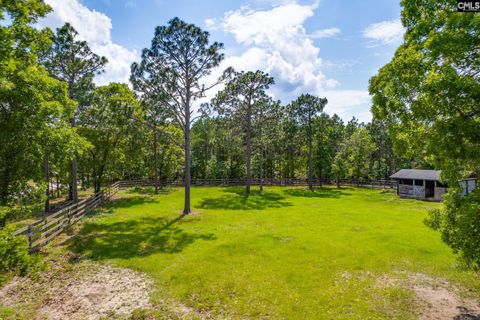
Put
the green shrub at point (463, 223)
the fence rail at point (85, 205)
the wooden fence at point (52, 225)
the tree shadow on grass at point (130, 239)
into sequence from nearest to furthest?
the green shrub at point (463, 223), the wooden fence at point (52, 225), the fence rail at point (85, 205), the tree shadow on grass at point (130, 239)

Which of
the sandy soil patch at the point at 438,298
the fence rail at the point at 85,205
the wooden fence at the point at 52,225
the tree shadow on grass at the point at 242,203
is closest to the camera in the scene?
the sandy soil patch at the point at 438,298

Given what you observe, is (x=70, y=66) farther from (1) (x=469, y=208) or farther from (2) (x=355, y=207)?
(2) (x=355, y=207)

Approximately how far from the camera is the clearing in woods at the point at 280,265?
8.90 metres

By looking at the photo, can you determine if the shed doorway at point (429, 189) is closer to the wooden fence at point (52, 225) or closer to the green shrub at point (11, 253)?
the wooden fence at point (52, 225)

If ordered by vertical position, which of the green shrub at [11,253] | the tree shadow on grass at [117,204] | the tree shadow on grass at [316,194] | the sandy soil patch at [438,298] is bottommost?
the sandy soil patch at [438,298]

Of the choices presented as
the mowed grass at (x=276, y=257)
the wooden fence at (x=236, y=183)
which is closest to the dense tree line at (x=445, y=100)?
the mowed grass at (x=276, y=257)

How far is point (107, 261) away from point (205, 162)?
4173 cm

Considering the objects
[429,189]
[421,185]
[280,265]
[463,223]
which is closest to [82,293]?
[280,265]

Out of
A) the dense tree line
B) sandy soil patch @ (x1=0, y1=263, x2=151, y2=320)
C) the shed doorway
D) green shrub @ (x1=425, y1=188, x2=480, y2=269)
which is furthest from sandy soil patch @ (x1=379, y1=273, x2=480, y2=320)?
the shed doorway

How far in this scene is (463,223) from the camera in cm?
656

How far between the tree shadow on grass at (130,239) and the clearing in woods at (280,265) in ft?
0.18

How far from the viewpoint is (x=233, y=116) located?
3856cm

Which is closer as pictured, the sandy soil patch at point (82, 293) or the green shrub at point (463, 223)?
the green shrub at point (463, 223)

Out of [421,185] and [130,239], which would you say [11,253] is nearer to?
[130,239]
